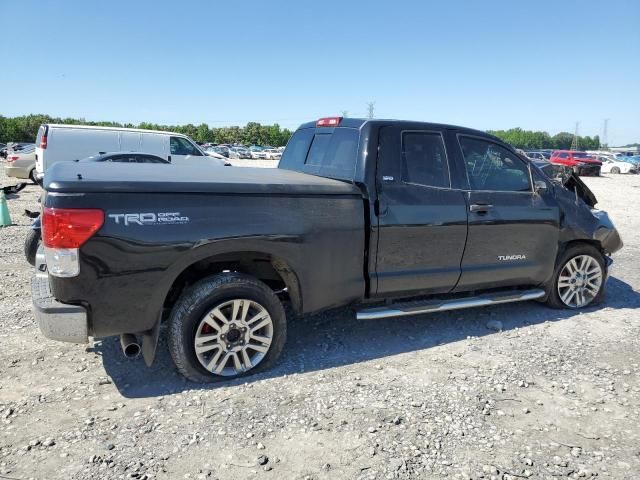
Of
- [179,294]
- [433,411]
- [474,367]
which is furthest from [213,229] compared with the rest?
[474,367]

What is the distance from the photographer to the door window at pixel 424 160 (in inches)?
160

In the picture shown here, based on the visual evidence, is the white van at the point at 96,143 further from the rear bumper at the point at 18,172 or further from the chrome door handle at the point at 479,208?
the chrome door handle at the point at 479,208

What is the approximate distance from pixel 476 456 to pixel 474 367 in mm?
1197

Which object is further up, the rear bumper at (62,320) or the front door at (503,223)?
the front door at (503,223)

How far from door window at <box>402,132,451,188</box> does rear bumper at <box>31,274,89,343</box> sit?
8.80 ft

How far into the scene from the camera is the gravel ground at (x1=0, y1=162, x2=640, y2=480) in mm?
2604

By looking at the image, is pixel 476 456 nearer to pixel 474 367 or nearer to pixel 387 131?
pixel 474 367

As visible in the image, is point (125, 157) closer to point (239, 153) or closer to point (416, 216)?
point (416, 216)

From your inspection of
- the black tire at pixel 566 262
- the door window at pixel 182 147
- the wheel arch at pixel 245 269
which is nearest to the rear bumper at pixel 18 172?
the door window at pixel 182 147

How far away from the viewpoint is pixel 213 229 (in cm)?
313

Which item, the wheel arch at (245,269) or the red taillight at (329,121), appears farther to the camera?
the red taillight at (329,121)

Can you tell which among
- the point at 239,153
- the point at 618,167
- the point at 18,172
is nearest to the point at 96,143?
the point at 18,172

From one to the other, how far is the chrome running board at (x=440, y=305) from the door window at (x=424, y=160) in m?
1.08

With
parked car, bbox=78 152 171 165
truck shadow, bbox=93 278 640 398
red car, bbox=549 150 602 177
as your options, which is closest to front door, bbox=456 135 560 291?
truck shadow, bbox=93 278 640 398
